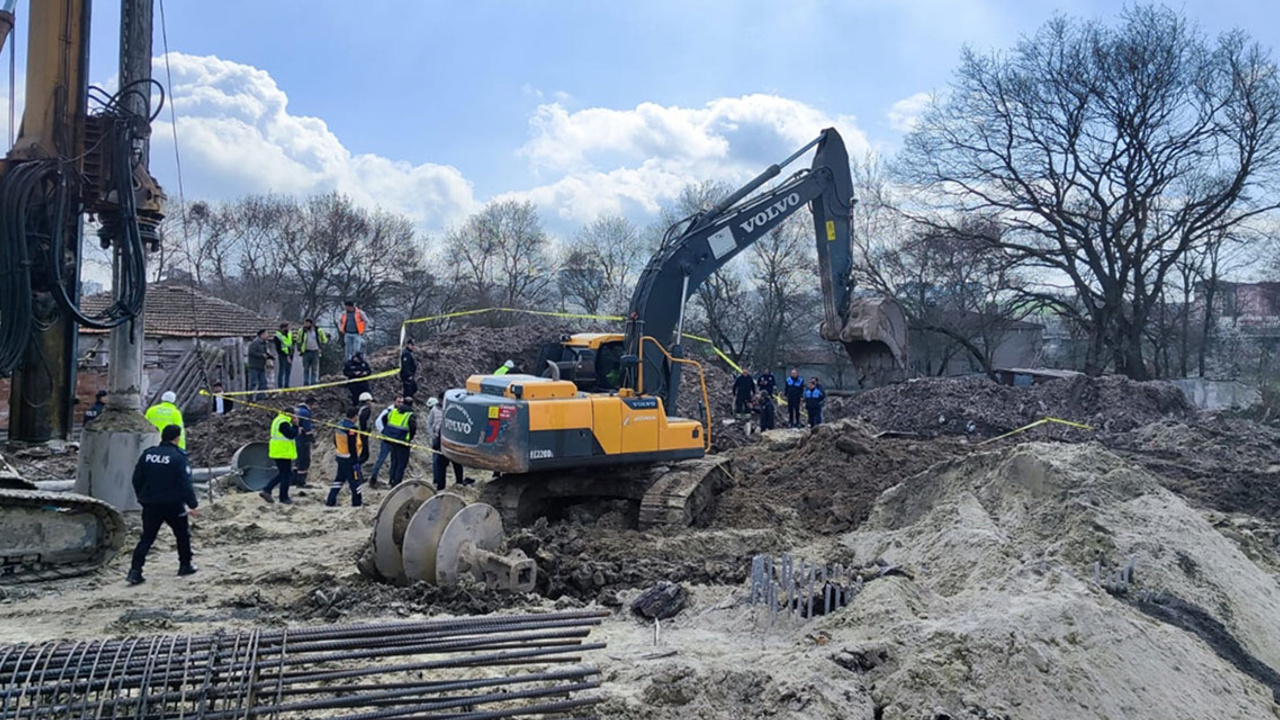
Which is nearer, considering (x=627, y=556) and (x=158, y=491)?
(x=158, y=491)

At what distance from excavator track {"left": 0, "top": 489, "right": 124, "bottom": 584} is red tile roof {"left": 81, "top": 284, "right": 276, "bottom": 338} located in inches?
656

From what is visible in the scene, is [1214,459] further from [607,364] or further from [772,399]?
[607,364]

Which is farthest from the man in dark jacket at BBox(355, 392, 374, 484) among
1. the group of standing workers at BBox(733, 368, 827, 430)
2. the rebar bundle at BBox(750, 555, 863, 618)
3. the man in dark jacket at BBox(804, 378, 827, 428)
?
the man in dark jacket at BBox(804, 378, 827, 428)

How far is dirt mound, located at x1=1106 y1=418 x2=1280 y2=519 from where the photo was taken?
1209 centimetres

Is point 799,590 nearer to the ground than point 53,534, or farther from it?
nearer to the ground

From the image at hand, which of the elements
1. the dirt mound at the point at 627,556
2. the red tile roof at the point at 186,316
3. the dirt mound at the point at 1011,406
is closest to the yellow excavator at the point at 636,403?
the dirt mound at the point at 627,556

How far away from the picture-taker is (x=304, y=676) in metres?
4.59

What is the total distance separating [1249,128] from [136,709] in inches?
1187

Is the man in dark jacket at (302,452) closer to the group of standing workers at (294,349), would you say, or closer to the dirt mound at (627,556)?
the group of standing workers at (294,349)

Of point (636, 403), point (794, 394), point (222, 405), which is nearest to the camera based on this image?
point (636, 403)

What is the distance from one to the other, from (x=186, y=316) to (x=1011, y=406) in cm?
2108

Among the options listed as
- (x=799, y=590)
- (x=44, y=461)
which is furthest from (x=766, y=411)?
(x=799, y=590)

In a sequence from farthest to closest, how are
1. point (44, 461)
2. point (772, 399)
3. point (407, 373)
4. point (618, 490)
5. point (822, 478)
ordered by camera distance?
point (772, 399), point (407, 373), point (44, 461), point (822, 478), point (618, 490)

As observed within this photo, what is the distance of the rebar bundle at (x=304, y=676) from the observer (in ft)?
14.2
